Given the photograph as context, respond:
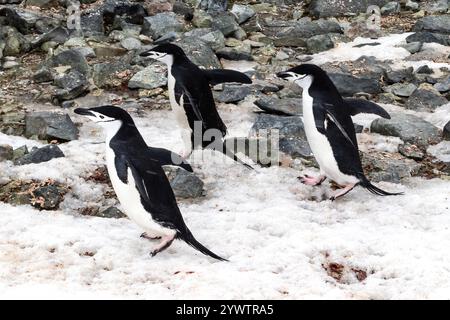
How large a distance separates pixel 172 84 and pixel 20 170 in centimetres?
154

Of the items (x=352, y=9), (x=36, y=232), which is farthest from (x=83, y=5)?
(x=36, y=232)

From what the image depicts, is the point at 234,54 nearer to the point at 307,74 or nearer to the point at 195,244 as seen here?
the point at 307,74

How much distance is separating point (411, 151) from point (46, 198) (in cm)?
358

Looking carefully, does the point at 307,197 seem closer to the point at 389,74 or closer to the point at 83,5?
the point at 389,74

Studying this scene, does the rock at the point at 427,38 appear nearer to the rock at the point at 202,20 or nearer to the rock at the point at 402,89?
the rock at the point at 402,89

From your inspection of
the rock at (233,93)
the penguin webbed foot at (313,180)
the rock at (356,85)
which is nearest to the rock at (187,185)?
the penguin webbed foot at (313,180)

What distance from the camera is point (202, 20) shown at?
1029 centimetres

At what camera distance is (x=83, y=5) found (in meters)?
10.6

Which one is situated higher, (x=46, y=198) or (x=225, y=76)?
(x=225, y=76)

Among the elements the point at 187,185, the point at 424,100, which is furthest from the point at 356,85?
the point at 187,185

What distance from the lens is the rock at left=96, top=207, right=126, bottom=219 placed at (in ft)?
16.6

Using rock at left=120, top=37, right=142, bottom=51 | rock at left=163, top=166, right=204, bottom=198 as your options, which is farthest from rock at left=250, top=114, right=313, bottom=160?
rock at left=120, top=37, right=142, bottom=51

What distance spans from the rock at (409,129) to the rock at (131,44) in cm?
375

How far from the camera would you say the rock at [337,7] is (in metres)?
11.1
